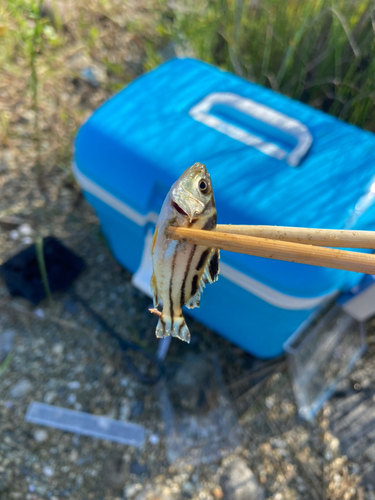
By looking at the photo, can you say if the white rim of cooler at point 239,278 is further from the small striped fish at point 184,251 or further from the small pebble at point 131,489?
the small pebble at point 131,489

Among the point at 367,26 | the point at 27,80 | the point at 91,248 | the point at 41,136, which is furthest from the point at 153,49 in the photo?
the point at 91,248

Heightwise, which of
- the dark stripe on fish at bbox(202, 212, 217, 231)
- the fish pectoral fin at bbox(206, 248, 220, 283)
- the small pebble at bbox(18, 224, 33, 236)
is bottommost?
the small pebble at bbox(18, 224, 33, 236)

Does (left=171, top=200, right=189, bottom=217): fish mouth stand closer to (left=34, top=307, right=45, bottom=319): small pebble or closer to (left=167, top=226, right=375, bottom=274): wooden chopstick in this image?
(left=167, top=226, right=375, bottom=274): wooden chopstick

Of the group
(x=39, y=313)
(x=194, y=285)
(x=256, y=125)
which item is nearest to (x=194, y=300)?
(x=194, y=285)

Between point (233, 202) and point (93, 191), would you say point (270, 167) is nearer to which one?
→ point (233, 202)

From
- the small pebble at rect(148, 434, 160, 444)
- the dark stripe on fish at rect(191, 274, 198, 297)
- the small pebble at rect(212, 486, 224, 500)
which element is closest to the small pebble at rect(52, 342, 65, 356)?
the small pebble at rect(148, 434, 160, 444)

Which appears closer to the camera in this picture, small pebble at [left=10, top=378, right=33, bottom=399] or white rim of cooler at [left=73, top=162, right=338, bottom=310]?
white rim of cooler at [left=73, top=162, right=338, bottom=310]

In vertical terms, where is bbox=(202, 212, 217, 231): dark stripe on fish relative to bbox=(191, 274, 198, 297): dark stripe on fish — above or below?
above

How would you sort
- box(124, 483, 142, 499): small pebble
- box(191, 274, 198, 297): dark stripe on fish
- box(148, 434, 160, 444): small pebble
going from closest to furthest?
box(191, 274, 198, 297): dark stripe on fish < box(124, 483, 142, 499): small pebble < box(148, 434, 160, 444): small pebble
